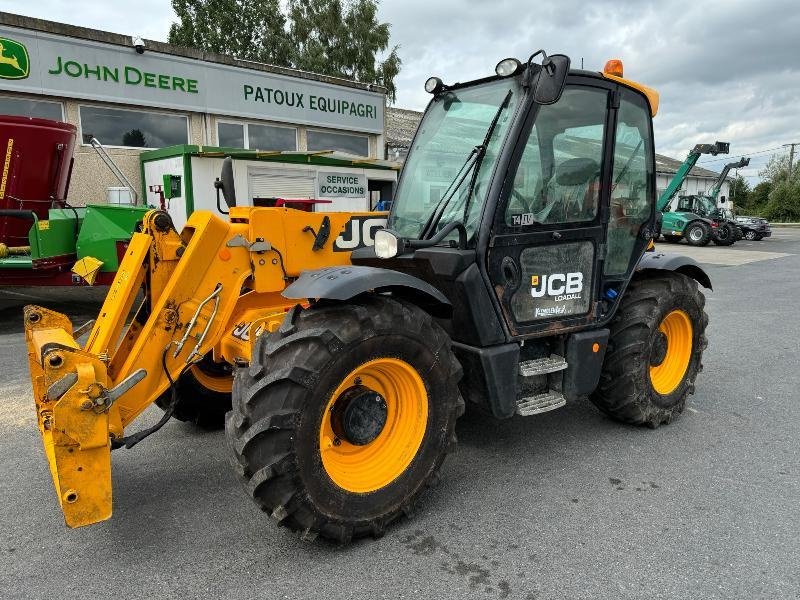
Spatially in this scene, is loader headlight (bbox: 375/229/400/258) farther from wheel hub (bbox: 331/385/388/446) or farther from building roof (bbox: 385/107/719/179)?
building roof (bbox: 385/107/719/179)

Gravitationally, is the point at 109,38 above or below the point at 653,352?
above

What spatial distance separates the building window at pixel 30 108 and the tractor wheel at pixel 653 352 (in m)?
11.7

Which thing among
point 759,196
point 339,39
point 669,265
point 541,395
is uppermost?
point 339,39

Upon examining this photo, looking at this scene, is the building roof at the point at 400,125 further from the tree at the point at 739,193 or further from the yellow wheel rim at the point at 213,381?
the tree at the point at 739,193

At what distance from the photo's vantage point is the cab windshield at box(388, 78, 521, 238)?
Answer: 321 centimetres

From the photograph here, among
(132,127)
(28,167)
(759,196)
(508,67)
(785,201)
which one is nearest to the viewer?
(508,67)

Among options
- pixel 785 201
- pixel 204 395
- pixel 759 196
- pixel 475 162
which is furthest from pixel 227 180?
pixel 759 196

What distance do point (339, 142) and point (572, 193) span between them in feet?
48.1

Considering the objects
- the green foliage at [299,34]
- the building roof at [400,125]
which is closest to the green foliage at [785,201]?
the building roof at [400,125]

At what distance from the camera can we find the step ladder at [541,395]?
130 inches

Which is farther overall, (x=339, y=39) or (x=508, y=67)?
(x=339, y=39)

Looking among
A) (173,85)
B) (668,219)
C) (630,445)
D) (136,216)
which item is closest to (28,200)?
(136,216)

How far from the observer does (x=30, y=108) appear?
38.1ft

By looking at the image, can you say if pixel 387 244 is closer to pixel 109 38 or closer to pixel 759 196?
pixel 109 38
